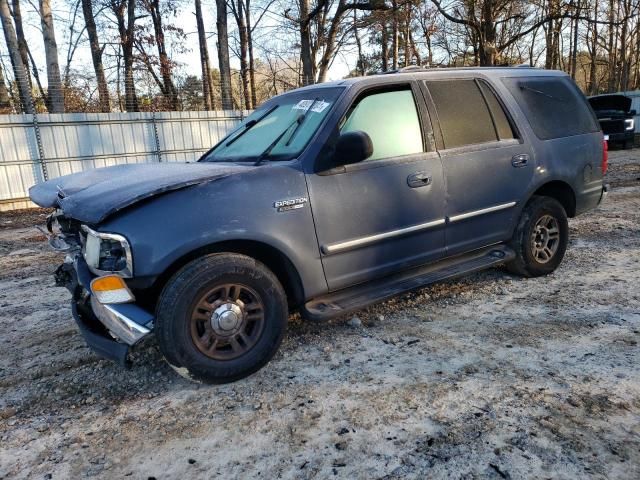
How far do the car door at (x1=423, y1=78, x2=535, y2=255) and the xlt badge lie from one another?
1290 mm

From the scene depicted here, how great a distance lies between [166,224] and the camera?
2.58 m

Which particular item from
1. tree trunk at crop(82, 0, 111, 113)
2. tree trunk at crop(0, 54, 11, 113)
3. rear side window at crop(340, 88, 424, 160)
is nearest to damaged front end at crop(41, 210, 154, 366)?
rear side window at crop(340, 88, 424, 160)

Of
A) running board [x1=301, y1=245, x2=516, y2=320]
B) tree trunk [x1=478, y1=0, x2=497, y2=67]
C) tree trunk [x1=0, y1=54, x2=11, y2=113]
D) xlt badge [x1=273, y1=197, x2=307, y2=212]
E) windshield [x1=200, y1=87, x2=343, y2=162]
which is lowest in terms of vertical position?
running board [x1=301, y1=245, x2=516, y2=320]

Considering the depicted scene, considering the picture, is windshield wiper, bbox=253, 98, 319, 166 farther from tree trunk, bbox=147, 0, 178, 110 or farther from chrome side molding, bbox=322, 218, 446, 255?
tree trunk, bbox=147, 0, 178, 110

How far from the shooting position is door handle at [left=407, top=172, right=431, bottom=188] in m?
3.45

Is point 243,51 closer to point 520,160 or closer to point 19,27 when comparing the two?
point 19,27

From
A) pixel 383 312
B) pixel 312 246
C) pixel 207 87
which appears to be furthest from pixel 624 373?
pixel 207 87

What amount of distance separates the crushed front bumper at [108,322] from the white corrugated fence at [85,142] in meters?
10.1

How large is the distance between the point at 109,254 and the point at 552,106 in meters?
4.06

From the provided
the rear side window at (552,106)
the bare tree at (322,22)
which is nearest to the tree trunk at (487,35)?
the bare tree at (322,22)

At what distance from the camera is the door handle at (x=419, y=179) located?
345 centimetres

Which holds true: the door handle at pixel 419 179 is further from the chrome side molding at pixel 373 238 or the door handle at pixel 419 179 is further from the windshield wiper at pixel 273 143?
the windshield wiper at pixel 273 143

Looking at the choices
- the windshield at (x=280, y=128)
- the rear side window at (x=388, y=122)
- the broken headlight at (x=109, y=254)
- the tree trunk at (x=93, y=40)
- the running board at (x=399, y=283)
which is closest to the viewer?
the broken headlight at (x=109, y=254)

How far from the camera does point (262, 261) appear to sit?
3.09m
